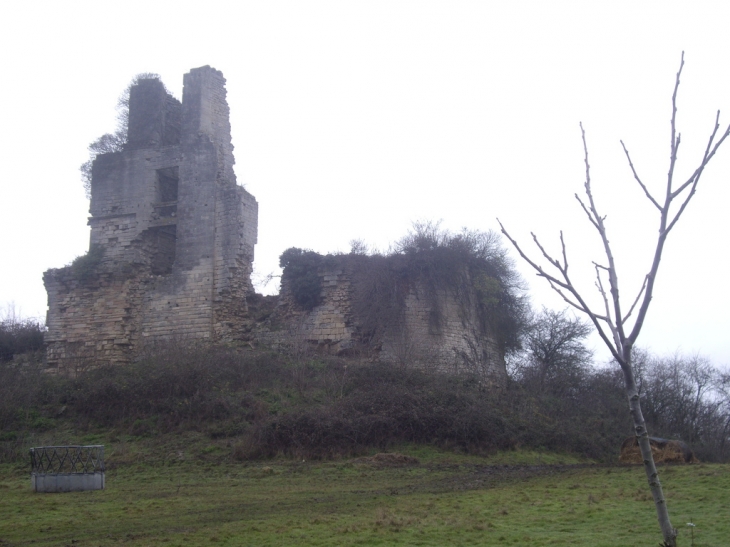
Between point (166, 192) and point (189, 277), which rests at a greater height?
point (166, 192)

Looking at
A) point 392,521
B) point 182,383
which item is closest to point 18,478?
point 182,383

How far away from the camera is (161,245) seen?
75.5 ft

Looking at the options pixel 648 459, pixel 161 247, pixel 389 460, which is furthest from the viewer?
pixel 161 247

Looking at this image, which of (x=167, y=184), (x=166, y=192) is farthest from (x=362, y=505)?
(x=167, y=184)

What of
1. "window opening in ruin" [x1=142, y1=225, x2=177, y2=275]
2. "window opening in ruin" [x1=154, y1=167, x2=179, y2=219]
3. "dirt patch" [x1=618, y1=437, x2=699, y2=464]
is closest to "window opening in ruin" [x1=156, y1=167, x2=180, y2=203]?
"window opening in ruin" [x1=154, y1=167, x2=179, y2=219]

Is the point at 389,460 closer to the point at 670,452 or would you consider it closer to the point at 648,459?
the point at 670,452

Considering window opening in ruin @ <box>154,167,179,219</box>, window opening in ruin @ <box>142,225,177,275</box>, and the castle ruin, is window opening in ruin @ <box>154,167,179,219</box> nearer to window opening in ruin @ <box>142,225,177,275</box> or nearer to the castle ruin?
the castle ruin

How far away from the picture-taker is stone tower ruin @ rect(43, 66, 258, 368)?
21.3 meters

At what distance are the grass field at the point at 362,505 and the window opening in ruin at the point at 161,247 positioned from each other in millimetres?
9432

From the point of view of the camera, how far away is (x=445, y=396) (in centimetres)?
1634

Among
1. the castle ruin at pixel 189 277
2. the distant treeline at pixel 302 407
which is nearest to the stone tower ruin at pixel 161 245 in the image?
Result: the castle ruin at pixel 189 277

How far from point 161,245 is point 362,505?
15.4m

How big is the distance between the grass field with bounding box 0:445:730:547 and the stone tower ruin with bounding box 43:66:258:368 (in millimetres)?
7590

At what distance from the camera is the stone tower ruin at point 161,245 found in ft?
70.0
